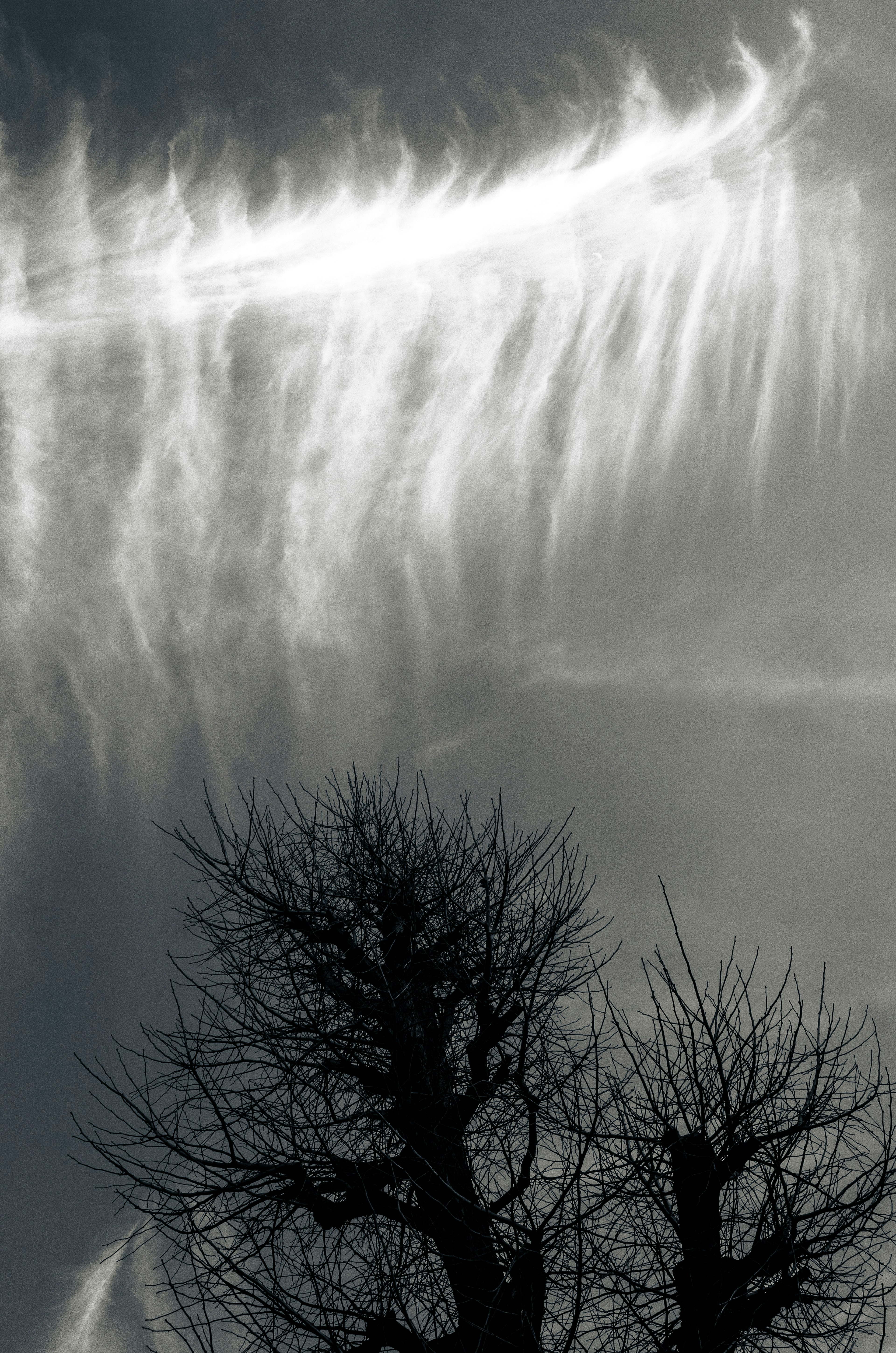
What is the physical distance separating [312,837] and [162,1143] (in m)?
3.32

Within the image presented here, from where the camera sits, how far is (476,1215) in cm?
524

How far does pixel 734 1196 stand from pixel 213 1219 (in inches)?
154

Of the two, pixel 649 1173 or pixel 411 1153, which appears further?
pixel 411 1153

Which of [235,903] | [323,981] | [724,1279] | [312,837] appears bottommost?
[724,1279]

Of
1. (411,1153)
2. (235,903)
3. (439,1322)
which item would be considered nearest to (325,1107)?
(411,1153)

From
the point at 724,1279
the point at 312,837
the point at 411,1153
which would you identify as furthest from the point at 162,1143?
the point at 724,1279

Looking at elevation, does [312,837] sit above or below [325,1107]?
above

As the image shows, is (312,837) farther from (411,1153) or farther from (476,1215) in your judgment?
(476,1215)

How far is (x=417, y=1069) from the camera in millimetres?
6379

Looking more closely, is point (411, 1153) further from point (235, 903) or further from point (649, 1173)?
point (235, 903)

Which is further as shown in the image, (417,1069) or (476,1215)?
(417,1069)

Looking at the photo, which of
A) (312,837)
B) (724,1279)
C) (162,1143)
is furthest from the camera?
(312,837)

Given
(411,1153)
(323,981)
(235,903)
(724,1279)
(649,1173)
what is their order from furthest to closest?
(235,903), (323,981), (411,1153), (724,1279), (649,1173)

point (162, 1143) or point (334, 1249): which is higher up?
point (162, 1143)
